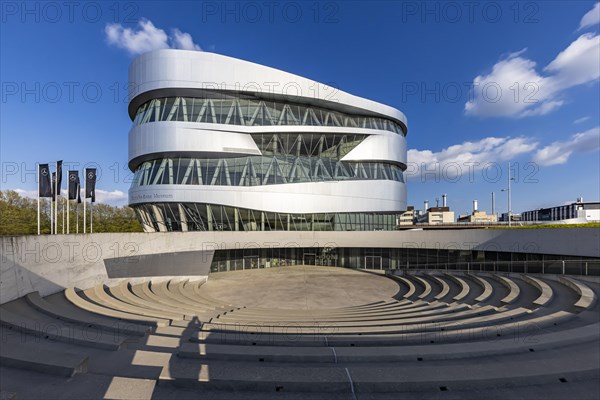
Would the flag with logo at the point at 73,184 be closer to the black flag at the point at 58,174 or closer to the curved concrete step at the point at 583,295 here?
the black flag at the point at 58,174

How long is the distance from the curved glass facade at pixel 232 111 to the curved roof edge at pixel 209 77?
146 cm

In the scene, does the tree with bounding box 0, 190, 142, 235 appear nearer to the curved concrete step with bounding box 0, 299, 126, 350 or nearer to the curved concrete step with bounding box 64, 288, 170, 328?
the curved concrete step with bounding box 64, 288, 170, 328

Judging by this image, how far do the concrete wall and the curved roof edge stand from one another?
1785 cm

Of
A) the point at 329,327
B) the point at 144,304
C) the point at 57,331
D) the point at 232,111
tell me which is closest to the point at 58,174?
the point at 144,304

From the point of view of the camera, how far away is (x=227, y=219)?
34.2m

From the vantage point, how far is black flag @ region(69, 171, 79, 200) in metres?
20.7

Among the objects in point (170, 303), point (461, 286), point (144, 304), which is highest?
point (144, 304)

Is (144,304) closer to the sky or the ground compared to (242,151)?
closer to the ground

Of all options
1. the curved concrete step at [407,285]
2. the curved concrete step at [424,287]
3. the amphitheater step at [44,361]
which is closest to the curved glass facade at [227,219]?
the curved concrete step at [407,285]

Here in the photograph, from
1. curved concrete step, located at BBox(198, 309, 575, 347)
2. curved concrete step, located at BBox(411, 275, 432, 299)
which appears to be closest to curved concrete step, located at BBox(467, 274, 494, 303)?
curved concrete step, located at BBox(411, 275, 432, 299)

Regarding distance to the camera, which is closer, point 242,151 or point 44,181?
point 44,181

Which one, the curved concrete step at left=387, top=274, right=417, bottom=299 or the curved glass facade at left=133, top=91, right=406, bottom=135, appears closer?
the curved concrete step at left=387, top=274, right=417, bottom=299

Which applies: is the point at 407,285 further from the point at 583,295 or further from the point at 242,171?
the point at 242,171

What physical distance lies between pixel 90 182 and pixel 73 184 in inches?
107
